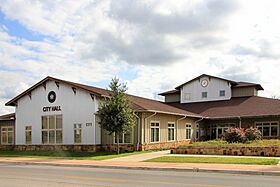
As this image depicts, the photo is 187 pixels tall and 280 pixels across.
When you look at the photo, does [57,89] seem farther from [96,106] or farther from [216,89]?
[216,89]

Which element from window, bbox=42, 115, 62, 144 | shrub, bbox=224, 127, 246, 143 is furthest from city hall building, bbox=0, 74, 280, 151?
shrub, bbox=224, 127, 246, 143

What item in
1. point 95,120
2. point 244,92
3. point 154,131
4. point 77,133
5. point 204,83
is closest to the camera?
point 95,120

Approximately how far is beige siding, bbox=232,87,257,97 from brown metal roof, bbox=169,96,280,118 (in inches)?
30.8

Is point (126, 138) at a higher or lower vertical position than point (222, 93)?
lower

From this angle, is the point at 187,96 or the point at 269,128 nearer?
the point at 269,128

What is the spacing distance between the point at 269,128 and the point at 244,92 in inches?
325

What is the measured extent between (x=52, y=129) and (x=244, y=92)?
898 inches

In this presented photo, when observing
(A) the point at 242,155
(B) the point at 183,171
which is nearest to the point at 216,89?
(A) the point at 242,155

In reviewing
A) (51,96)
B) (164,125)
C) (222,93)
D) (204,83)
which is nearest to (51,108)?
(51,96)

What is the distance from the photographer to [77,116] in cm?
3045

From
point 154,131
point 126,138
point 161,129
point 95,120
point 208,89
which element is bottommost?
point 126,138

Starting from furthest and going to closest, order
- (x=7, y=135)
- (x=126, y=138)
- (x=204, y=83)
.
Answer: (x=204, y=83) < (x=7, y=135) < (x=126, y=138)

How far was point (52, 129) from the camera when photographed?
31.8 meters

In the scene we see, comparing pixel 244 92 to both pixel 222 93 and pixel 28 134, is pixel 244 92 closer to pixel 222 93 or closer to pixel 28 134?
pixel 222 93
